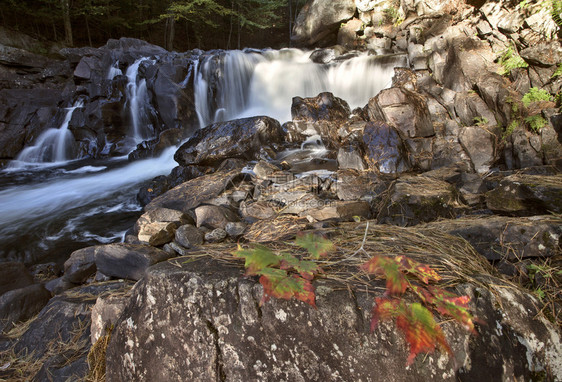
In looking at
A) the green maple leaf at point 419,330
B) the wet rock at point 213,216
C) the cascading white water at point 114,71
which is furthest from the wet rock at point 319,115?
the cascading white water at point 114,71

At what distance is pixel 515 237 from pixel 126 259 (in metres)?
3.73

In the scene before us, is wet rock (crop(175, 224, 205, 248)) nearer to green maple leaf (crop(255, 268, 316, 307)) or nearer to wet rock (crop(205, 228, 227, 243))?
wet rock (crop(205, 228, 227, 243))

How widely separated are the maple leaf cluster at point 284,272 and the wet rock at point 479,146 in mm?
6160

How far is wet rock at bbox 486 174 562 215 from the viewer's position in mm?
2609

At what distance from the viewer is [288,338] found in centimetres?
137

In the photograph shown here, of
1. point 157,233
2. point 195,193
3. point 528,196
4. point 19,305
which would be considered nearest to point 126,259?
point 157,233

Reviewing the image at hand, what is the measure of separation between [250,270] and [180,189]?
478cm

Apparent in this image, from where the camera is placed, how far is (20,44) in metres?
15.3

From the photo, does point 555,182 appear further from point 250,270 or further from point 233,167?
point 233,167

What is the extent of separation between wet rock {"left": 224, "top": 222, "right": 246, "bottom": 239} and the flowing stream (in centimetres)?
295

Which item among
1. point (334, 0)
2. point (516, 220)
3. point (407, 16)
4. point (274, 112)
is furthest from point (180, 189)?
point (334, 0)

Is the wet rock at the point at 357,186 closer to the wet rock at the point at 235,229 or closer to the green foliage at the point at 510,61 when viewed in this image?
the wet rock at the point at 235,229

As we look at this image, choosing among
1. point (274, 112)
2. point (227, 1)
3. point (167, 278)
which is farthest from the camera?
point (227, 1)

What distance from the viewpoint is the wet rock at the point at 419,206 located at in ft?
10.6
